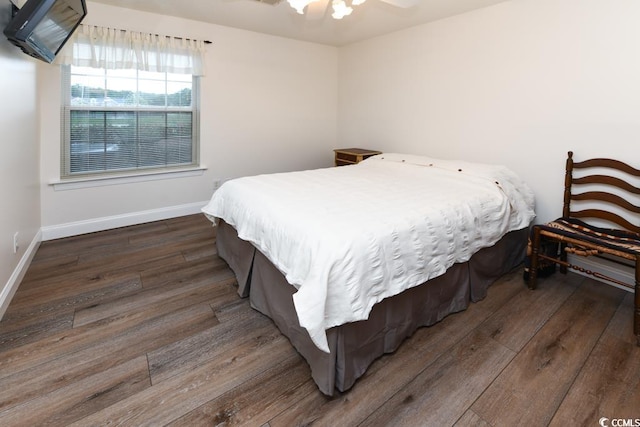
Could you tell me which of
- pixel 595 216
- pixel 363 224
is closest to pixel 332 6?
pixel 363 224

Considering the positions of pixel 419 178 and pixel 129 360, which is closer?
pixel 129 360

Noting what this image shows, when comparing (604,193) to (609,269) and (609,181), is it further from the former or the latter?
(609,269)

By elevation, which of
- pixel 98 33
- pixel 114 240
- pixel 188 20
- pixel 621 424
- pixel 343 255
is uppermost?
pixel 188 20

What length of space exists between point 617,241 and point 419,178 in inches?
54.2

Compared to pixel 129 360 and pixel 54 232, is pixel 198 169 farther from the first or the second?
pixel 129 360

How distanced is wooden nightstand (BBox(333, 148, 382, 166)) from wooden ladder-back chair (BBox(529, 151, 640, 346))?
6.88 feet

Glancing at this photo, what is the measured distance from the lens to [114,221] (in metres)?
3.61

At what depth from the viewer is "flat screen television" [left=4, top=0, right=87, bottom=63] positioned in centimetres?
182

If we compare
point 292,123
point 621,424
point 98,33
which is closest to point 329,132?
point 292,123

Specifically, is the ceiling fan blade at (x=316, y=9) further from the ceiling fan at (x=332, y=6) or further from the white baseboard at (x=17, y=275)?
the white baseboard at (x=17, y=275)

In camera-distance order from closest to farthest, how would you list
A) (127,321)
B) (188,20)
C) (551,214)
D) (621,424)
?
(621,424), (127,321), (551,214), (188,20)

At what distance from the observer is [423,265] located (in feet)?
5.86

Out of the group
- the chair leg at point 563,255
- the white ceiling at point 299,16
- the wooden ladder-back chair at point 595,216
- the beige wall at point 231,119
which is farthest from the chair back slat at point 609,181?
the beige wall at point 231,119

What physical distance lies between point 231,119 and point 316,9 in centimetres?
160
